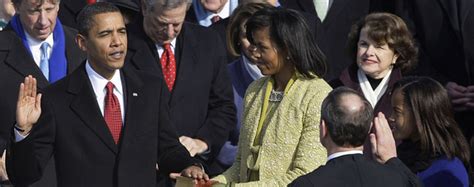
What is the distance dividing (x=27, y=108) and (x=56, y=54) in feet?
5.60

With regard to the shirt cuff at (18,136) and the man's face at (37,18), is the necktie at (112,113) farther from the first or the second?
the man's face at (37,18)

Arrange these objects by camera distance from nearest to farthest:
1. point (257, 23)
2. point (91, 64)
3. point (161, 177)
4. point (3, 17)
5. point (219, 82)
A: point (257, 23) → point (91, 64) → point (161, 177) → point (219, 82) → point (3, 17)

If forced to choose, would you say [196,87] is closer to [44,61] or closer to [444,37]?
[44,61]

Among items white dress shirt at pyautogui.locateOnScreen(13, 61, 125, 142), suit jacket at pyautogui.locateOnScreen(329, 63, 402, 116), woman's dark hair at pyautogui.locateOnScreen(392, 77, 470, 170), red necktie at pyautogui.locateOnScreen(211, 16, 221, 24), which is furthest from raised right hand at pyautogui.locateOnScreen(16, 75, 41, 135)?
red necktie at pyautogui.locateOnScreen(211, 16, 221, 24)

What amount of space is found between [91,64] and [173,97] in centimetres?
130

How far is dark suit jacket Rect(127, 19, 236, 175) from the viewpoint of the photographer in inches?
368

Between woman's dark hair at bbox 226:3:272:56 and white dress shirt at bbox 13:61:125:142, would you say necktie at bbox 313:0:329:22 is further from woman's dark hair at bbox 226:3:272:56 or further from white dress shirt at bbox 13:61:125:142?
white dress shirt at bbox 13:61:125:142

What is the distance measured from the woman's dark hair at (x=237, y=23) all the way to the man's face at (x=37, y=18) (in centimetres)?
122

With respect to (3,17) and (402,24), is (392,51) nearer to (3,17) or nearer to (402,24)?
(402,24)

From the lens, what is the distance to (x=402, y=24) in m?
9.12

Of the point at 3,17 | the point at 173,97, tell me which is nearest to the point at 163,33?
the point at 173,97

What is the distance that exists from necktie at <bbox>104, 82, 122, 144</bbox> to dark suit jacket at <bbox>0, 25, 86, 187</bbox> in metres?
0.92

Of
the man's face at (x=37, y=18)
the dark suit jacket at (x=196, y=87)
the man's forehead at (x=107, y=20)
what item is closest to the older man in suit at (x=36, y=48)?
the man's face at (x=37, y=18)

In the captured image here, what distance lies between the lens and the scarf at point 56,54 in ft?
30.7
